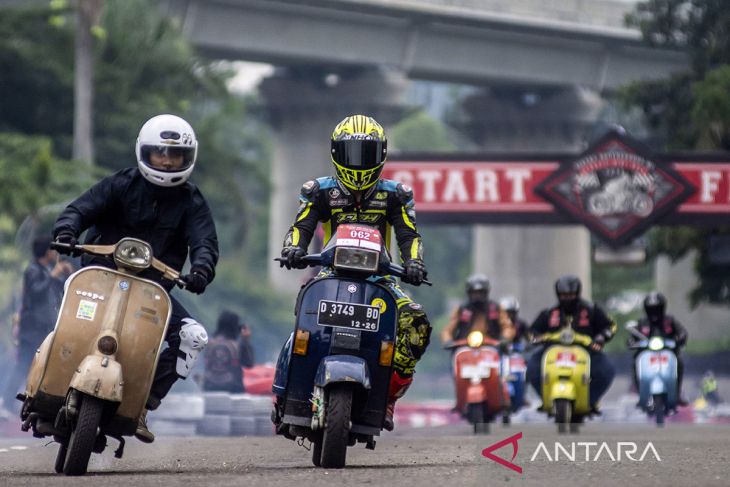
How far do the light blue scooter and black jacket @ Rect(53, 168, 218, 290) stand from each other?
9.91 meters

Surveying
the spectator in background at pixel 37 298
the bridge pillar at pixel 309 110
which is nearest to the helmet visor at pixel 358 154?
the spectator in background at pixel 37 298

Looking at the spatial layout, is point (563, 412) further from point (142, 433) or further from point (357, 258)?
point (142, 433)

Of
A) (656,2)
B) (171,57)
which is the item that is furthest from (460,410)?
(656,2)

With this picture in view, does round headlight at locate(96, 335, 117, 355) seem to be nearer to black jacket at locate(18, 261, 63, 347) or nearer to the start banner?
black jacket at locate(18, 261, 63, 347)

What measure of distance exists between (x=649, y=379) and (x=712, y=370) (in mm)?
16682

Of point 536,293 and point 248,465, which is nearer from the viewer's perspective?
point 248,465

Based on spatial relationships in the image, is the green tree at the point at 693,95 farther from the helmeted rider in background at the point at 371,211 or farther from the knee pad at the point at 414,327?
the knee pad at the point at 414,327

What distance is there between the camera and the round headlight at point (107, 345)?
9516 millimetres

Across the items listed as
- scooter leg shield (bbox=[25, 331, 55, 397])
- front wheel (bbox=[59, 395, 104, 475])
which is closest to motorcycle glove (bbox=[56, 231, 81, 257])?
scooter leg shield (bbox=[25, 331, 55, 397])

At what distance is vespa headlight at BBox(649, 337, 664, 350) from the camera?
19609 mm

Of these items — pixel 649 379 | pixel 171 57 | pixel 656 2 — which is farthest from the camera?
pixel 656 2

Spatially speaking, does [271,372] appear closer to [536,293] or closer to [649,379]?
[649,379]

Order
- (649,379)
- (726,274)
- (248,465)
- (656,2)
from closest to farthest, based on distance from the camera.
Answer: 1. (248,465)
2. (649,379)
3. (726,274)
4. (656,2)

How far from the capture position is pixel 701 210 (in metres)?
28.8
